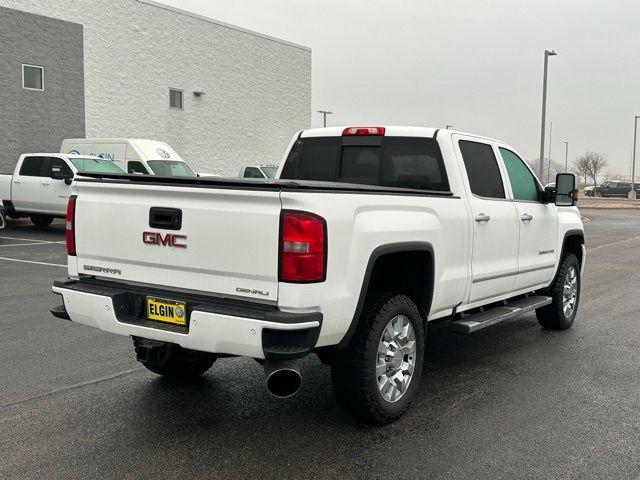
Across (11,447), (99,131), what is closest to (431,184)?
(11,447)

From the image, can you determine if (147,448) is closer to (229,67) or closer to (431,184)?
(431,184)

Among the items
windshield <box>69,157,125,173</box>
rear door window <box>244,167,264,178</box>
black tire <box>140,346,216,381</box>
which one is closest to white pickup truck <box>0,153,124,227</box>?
windshield <box>69,157,125,173</box>

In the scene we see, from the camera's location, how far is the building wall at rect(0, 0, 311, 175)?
24.2 m

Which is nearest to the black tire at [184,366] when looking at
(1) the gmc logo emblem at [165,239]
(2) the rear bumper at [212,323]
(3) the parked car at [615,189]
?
(2) the rear bumper at [212,323]

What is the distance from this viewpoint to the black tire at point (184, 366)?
196 inches

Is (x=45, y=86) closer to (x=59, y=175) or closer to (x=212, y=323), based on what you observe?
(x=59, y=175)

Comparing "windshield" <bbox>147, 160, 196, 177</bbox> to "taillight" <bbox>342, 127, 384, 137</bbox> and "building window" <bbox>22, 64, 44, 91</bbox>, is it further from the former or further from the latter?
"taillight" <bbox>342, 127, 384, 137</bbox>

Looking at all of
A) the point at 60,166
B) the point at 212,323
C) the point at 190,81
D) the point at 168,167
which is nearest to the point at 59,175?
the point at 60,166

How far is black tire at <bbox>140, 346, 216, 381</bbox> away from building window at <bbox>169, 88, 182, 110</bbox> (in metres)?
23.5

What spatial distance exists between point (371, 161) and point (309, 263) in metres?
2.20

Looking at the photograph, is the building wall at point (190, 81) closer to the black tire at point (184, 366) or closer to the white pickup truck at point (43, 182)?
the white pickup truck at point (43, 182)

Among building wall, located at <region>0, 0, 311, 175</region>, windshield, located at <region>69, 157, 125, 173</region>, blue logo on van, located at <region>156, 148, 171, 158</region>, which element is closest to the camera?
windshield, located at <region>69, 157, 125, 173</region>

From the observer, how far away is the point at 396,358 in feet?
14.6

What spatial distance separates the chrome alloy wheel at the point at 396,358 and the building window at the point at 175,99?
24.4 metres
